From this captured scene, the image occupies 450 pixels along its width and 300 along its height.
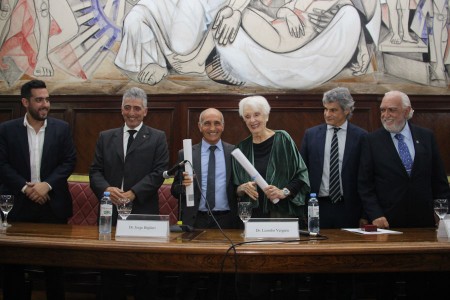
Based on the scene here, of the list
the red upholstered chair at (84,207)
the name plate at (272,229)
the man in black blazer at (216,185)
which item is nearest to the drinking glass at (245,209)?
the name plate at (272,229)

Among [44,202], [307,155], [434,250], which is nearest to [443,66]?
[307,155]

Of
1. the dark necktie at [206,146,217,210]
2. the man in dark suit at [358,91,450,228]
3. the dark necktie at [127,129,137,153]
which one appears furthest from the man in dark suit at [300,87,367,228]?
the dark necktie at [127,129,137,153]

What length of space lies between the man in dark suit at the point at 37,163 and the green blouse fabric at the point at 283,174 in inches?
58.9

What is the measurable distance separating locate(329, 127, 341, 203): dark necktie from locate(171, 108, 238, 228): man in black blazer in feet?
2.47

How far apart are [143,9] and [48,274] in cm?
321

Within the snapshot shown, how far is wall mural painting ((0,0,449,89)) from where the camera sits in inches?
187

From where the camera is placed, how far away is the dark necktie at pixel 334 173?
3.16 m

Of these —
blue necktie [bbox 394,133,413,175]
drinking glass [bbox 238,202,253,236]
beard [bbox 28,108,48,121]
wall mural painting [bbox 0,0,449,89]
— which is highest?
wall mural painting [bbox 0,0,449,89]

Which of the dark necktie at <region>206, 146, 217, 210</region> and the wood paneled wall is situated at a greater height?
the wood paneled wall

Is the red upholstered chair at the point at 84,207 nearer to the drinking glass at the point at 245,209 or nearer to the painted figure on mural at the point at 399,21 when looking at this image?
the drinking glass at the point at 245,209

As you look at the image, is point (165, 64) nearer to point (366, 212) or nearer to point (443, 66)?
point (366, 212)

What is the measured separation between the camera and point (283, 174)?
2904mm

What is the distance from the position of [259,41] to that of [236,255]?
3.38 meters

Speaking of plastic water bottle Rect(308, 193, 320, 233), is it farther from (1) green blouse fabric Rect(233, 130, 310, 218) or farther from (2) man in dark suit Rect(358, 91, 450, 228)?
(2) man in dark suit Rect(358, 91, 450, 228)
